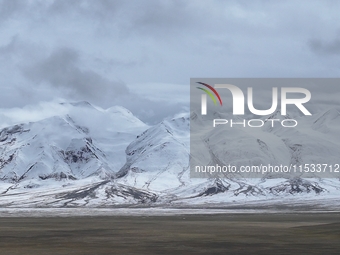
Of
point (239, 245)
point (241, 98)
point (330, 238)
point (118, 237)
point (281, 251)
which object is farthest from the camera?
point (241, 98)

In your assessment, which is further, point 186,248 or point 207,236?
point 207,236

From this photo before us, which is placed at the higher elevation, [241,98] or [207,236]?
[241,98]

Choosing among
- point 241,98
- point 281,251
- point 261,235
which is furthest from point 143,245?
point 241,98

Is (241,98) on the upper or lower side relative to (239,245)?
upper

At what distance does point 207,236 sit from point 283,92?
94.0m

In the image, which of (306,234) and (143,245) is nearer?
(143,245)

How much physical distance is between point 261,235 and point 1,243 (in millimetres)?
32582

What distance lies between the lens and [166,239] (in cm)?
8069

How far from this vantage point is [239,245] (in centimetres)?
7131

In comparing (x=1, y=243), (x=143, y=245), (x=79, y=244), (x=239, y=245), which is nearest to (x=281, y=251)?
(x=239, y=245)

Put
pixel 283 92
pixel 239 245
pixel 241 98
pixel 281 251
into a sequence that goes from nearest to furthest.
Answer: pixel 281 251 < pixel 239 245 < pixel 283 92 < pixel 241 98

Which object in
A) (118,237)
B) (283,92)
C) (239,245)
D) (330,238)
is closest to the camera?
(239,245)

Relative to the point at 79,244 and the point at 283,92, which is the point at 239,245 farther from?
the point at 283,92

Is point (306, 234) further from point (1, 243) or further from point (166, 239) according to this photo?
point (1, 243)
